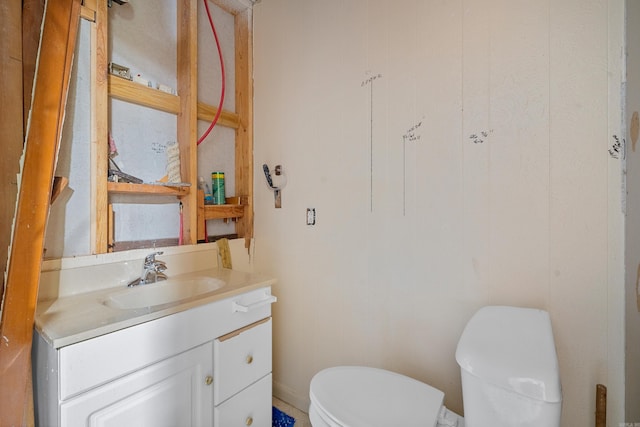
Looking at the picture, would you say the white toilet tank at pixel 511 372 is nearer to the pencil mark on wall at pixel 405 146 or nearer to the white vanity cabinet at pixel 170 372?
the pencil mark on wall at pixel 405 146

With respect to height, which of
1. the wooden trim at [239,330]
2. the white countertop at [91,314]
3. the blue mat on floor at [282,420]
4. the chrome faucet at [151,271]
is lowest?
the blue mat on floor at [282,420]

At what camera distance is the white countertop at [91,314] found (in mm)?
824

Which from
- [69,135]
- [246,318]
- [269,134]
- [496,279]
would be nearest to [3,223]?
[69,135]

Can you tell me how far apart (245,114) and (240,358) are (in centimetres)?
140

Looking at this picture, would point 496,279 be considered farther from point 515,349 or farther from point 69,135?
point 69,135

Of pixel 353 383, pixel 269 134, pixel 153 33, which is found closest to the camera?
pixel 353 383

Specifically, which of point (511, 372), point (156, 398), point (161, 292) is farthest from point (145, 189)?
point (511, 372)

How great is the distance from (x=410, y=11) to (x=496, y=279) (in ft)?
3.87

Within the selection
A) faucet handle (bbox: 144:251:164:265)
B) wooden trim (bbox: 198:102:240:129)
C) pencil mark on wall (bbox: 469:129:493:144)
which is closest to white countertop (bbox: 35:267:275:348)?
faucet handle (bbox: 144:251:164:265)

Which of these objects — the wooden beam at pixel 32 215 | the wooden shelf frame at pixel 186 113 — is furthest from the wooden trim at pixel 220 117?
the wooden beam at pixel 32 215

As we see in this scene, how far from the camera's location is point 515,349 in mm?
806

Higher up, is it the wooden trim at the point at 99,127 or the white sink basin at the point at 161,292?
the wooden trim at the point at 99,127

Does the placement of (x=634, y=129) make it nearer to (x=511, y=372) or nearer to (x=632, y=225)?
(x=632, y=225)

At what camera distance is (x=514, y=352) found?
795 mm
